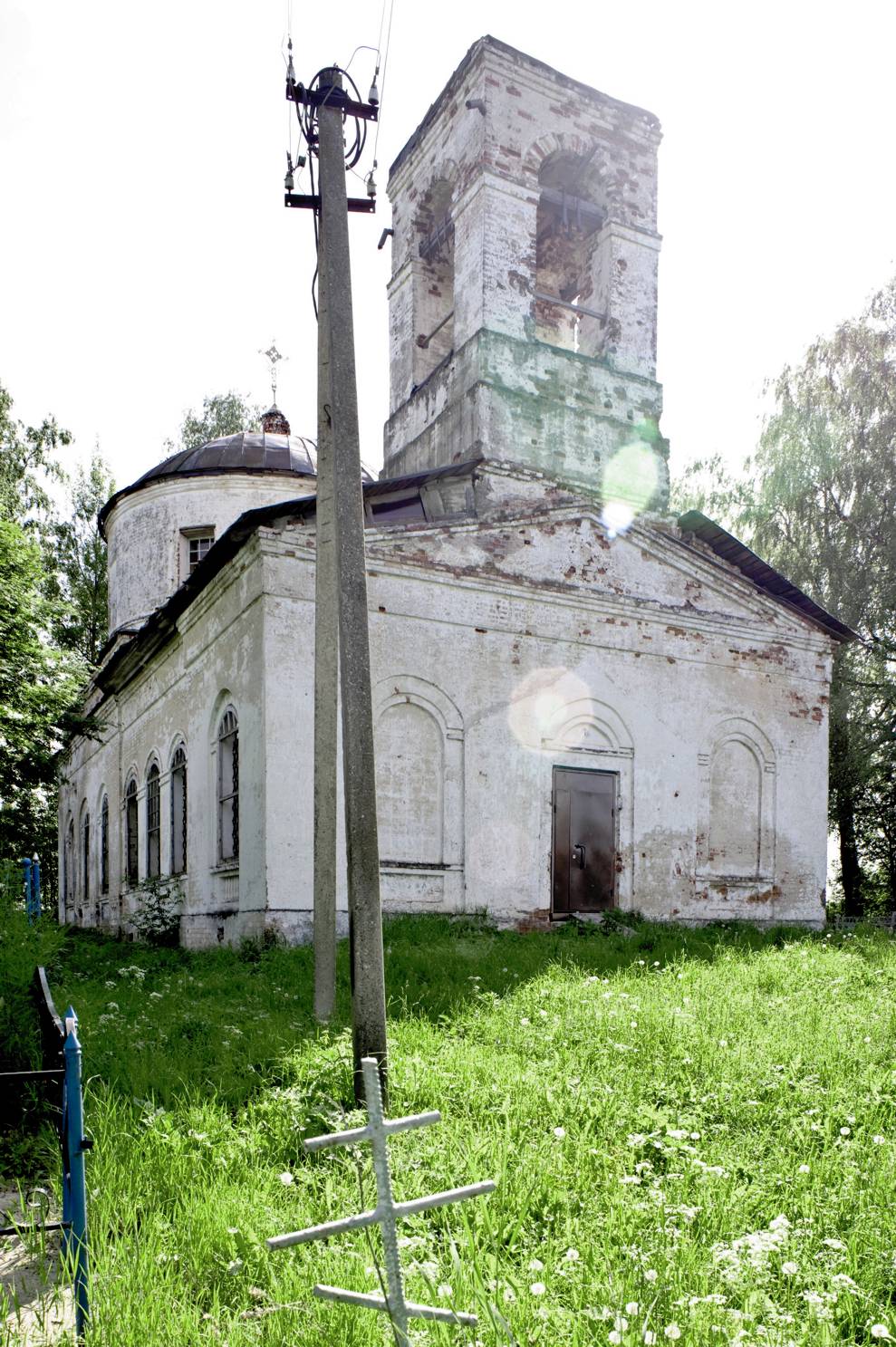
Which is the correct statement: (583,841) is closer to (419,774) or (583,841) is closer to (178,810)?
(419,774)

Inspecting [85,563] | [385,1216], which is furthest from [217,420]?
[385,1216]

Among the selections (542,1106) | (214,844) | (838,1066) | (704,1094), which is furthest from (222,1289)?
(214,844)

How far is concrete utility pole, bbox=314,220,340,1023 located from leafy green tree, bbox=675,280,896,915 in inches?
648

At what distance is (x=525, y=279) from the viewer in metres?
14.3

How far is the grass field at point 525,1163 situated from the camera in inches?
134

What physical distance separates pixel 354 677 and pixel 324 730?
1671 millimetres

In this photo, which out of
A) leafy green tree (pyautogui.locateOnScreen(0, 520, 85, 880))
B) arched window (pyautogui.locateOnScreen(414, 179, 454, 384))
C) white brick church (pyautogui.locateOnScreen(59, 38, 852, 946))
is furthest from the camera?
arched window (pyautogui.locateOnScreen(414, 179, 454, 384))

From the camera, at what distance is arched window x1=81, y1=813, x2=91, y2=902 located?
918 inches

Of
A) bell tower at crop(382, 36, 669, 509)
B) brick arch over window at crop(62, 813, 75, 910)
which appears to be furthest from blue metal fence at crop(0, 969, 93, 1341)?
brick arch over window at crop(62, 813, 75, 910)

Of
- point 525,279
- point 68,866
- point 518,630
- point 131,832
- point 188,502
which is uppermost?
point 525,279

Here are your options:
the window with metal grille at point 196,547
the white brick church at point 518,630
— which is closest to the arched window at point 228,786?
the white brick church at point 518,630

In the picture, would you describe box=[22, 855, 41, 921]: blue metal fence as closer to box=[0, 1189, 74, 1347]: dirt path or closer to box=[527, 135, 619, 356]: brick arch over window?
box=[0, 1189, 74, 1347]: dirt path

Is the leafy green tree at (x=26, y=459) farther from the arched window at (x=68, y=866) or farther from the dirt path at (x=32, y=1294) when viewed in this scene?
the dirt path at (x=32, y=1294)

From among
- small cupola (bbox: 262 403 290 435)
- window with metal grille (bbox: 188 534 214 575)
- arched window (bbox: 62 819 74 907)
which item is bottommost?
arched window (bbox: 62 819 74 907)
